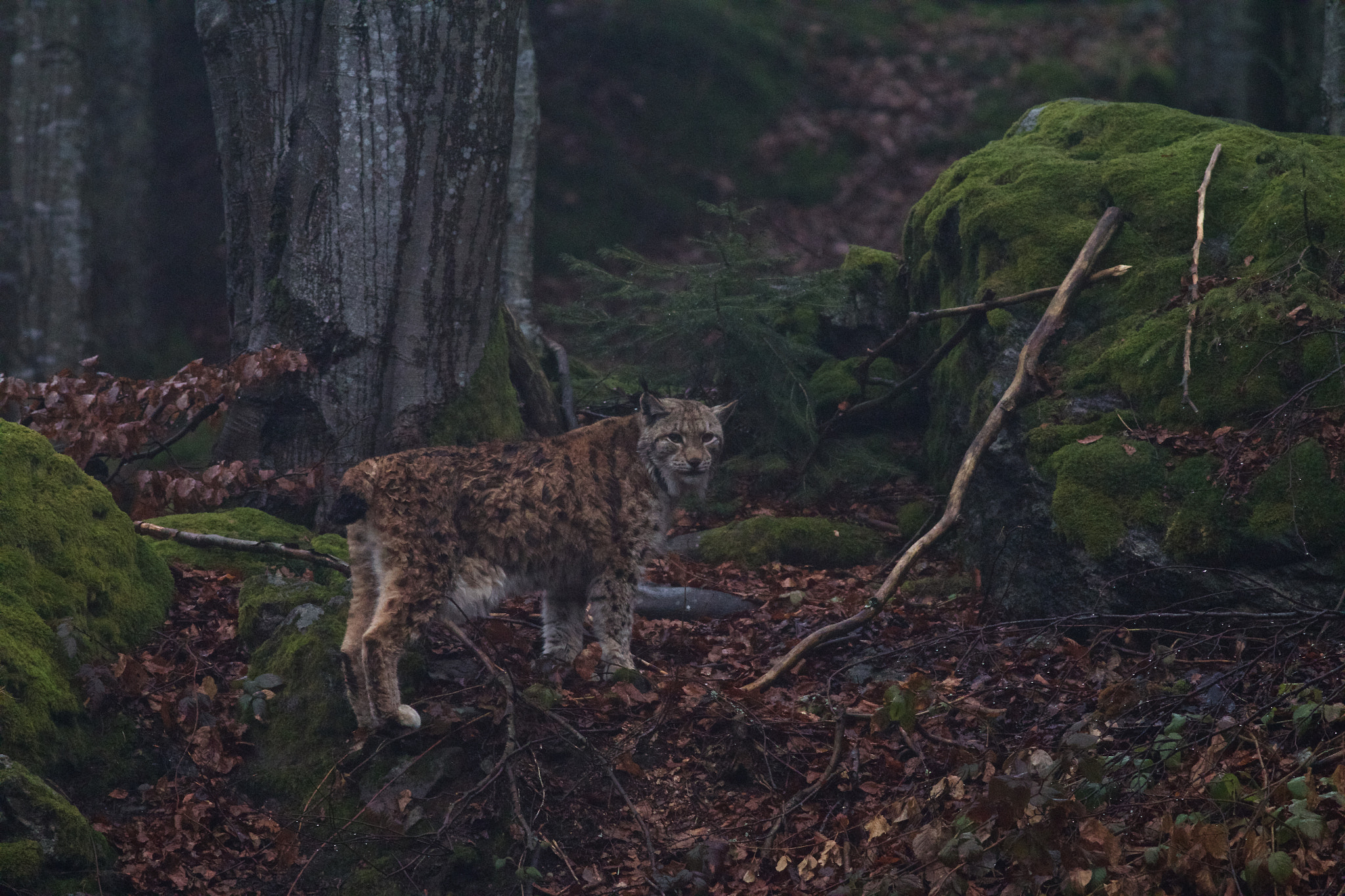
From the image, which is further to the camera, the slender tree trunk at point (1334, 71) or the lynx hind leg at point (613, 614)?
the slender tree trunk at point (1334, 71)

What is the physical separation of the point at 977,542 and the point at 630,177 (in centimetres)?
999

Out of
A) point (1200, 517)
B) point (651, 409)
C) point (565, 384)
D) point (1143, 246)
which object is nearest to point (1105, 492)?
point (1200, 517)

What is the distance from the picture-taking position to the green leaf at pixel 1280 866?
3.53 metres

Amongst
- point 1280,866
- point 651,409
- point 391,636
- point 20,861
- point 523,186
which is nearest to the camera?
point 1280,866

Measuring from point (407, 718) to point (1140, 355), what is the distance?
4691 mm

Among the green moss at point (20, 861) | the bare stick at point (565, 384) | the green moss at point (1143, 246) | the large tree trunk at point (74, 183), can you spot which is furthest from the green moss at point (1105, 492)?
the large tree trunk at point (74, 183)

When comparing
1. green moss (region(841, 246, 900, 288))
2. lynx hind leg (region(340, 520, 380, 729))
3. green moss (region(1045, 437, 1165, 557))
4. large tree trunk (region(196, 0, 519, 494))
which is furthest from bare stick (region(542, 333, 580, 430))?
green moss (region(1045, 437, 1165, 557))

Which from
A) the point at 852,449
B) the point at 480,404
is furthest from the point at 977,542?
the point at 480,404

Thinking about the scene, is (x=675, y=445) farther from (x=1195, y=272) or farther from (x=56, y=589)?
(x=56, y=589)

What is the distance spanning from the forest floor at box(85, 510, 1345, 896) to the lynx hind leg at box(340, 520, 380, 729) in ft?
1.44

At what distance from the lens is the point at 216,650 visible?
612 cm

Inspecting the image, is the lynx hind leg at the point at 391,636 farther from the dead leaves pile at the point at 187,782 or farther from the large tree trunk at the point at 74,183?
the large tree trunk at the point at 74,183

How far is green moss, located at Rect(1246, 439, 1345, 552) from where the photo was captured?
543cm

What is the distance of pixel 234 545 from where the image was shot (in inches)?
268
